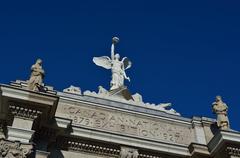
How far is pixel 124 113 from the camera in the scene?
60.0ft

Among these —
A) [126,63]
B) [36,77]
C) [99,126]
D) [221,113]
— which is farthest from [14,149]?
[126,63]

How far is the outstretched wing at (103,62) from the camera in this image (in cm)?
2209

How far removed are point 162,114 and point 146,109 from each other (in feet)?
2.37

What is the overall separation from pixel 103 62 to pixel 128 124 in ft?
17.0

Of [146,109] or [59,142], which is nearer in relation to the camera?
[59,142]

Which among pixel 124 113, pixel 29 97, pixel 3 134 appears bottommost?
pixel 3 134

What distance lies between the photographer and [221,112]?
18.4m

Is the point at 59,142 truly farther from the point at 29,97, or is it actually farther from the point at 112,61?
the point at 112,61

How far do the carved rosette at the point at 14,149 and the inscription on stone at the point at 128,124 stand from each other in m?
3.24

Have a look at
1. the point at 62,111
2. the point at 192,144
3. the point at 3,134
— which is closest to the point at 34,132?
the point at 3,134

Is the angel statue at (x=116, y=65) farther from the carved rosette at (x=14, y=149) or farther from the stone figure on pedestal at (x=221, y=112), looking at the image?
the carved rosette at (x=14, y=149)

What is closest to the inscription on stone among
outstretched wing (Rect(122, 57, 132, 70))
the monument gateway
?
the monument gateway

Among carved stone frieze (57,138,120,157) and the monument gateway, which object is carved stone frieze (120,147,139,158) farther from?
carved stone frieze (57,138,120,157)

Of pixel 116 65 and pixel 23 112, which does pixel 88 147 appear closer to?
pixel 23 112
